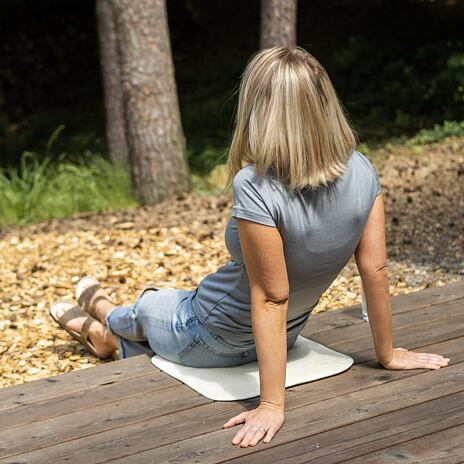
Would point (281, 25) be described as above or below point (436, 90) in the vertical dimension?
above

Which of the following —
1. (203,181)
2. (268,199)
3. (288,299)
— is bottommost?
(203,181)

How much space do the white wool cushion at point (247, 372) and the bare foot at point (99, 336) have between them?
23.4 inches

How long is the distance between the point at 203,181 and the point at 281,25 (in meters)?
1.68

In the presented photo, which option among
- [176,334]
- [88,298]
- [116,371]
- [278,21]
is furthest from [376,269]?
[278,21]

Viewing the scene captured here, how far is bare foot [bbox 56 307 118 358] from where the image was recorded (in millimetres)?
3965

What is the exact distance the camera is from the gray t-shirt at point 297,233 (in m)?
2.69

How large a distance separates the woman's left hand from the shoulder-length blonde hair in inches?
27.8

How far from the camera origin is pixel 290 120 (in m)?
2.63

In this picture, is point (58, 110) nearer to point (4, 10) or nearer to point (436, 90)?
point (4, 10)

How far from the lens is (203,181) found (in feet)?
27.5

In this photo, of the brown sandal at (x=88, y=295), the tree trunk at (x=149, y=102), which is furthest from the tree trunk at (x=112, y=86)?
the brown sandal at (x=88, y=295)

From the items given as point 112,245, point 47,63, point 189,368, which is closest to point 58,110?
point 47,63

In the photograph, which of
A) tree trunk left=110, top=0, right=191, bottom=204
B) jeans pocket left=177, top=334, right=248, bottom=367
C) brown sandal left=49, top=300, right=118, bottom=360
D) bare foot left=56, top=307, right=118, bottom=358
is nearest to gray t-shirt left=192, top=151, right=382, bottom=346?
jeans pocket left=177, top=334, right=248, bottom=367

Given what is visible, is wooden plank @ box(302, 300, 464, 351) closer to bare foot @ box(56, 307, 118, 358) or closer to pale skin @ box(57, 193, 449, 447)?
pale skin @ box(57, 193, 449, 447)
